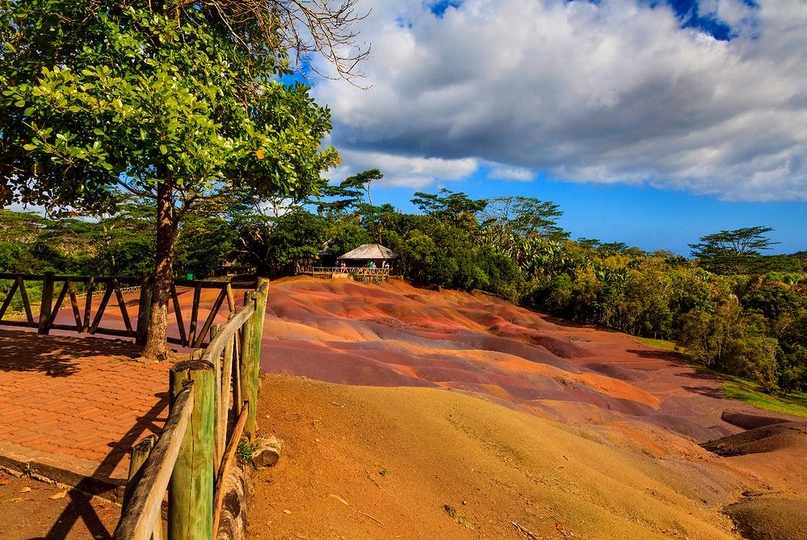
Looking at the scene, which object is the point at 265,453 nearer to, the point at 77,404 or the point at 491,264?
the point at 77,404

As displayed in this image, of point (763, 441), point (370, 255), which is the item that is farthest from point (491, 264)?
point (763, 441)

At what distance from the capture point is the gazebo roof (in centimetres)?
4981

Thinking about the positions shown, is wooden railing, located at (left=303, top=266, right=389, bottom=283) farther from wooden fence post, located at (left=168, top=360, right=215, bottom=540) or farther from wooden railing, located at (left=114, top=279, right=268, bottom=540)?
wooden fence post, located at (left=168, top=360, right=215, bottom=540)

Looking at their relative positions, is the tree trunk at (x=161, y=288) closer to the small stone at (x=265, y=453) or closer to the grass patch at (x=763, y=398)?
the small stone at (x=265, y=453)

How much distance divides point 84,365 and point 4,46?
5.02 metres

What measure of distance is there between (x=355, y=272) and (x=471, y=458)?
40759mm

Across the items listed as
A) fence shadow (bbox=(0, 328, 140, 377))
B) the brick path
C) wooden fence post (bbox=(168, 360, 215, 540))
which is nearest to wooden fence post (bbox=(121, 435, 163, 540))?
wooden fence post (bbox=(168, 360, 215, 540))

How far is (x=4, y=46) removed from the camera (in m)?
6.49

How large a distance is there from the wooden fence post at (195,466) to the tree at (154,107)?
11.1 feet

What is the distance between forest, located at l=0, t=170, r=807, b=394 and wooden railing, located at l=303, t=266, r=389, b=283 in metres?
2.22

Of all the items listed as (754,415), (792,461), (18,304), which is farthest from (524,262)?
(18,304)

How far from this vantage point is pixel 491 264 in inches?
2233

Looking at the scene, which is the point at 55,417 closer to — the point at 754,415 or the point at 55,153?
A: the point at 55,153

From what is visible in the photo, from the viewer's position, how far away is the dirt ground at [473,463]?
494 cm
